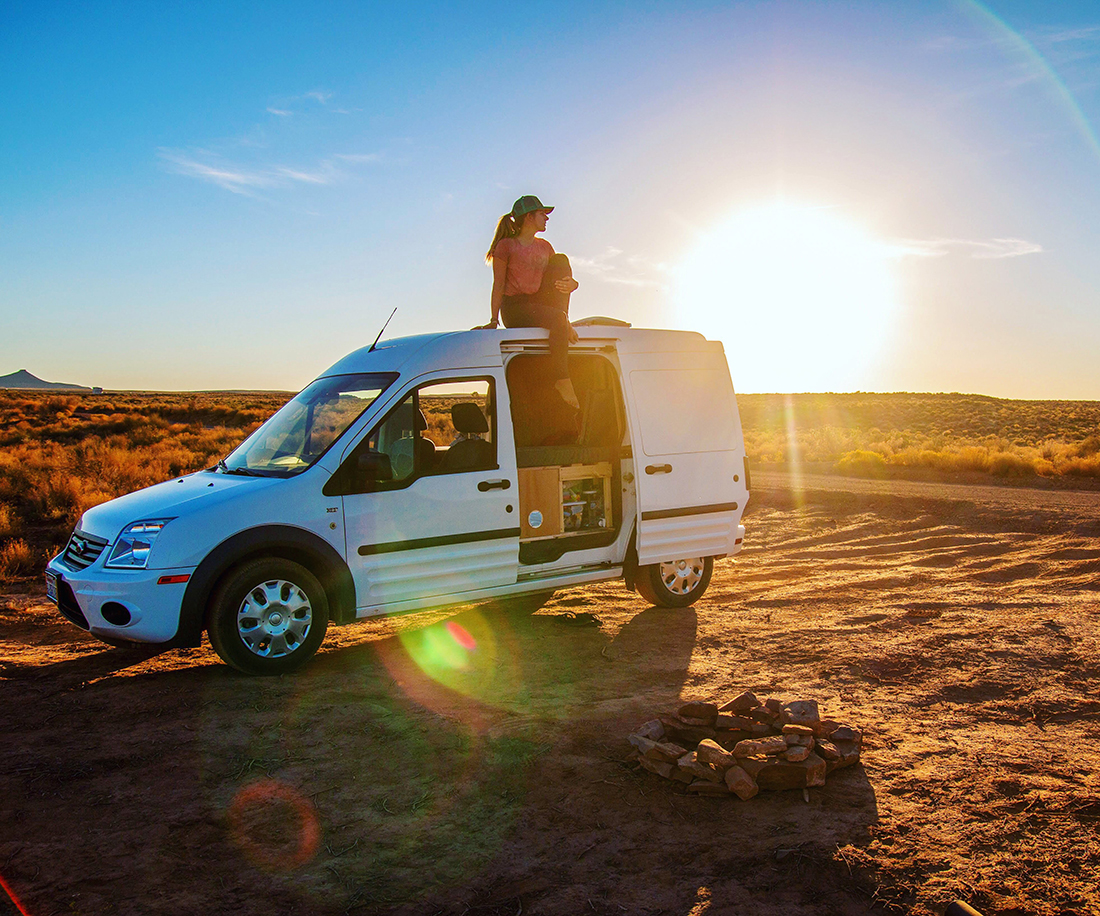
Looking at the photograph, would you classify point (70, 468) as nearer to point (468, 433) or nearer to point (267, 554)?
point (468, 433)

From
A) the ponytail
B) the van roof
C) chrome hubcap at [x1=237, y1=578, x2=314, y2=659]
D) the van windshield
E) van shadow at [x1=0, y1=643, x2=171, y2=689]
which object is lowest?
van shadow at [x1=0, y1=643, x2=171, y2=689]

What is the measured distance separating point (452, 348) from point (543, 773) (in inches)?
135

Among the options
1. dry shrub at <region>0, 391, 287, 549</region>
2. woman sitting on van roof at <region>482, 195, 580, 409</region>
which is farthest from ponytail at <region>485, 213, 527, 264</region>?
dry shrub at <region>0, 391, 287, 549</region>

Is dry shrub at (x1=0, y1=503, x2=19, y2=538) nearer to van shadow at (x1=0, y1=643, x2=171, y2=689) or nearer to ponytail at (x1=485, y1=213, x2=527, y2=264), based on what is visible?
van shadow at (x1=0, y1=643, x2=171, y2=689)

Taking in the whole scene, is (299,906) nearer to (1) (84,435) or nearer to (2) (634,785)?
(2) (634,785)

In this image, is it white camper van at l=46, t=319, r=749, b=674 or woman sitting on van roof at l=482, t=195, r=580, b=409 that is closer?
white camper van at l=46, t=319, r=749, b=674

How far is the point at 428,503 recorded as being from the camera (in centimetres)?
615

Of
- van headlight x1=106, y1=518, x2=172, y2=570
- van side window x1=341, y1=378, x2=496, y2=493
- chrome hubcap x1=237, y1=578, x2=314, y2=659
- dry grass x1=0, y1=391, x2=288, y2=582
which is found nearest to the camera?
van headlight x1=106, y1=518, x2=172, y2=570

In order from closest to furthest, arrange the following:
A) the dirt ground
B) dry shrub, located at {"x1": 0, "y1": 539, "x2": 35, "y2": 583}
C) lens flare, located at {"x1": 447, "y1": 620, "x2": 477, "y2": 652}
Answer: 1. the dirt ground
2. lens flare, located at {"x1": 447, "y1": 620, "x2": 477, "y2": 652}
3. dry shrub, located at {"x1": 0, "y1": 539, "x2": 35, "y2": 583}

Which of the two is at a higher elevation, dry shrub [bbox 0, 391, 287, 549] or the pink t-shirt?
the pink t-shirt

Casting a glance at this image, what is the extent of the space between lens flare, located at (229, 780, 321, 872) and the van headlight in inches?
77.4

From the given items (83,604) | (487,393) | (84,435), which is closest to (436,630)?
(487,393)

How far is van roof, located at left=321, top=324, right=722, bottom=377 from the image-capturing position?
6348 mm

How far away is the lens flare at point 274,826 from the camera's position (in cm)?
344
